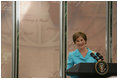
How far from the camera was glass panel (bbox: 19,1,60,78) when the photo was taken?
548 centimetres

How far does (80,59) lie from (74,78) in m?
0.90

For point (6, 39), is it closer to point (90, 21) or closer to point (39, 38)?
point (39, 38)

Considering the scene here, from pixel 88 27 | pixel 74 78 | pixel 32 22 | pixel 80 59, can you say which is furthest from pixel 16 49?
pixel 74 78

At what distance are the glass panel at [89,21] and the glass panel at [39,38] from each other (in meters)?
0.32

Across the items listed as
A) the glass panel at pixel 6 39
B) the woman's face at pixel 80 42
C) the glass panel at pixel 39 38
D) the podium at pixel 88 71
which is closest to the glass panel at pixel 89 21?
the glass panel at pixel 39 38

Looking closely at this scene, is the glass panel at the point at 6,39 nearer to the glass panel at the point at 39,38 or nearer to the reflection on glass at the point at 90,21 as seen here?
the glass panel at the point at 39,38

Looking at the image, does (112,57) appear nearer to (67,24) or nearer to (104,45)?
(104,45)

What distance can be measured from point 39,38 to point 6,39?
2.26 feet

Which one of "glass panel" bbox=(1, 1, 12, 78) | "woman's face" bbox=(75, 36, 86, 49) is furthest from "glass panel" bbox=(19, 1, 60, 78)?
"woman's face" bbox=(75, 36, 86, 49)

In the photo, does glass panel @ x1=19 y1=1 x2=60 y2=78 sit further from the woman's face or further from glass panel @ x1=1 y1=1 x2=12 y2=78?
the woman's face

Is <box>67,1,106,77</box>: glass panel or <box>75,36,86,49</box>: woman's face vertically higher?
<box>67,1,106,77</box>: glass panel

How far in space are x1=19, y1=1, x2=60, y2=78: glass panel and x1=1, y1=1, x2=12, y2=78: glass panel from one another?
229mm

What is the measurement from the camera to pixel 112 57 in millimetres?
5863

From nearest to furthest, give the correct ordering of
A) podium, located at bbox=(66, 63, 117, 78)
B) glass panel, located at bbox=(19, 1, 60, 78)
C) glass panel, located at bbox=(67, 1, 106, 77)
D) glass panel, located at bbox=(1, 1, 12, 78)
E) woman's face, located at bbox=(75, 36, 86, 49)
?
Answer: podium, located at bbox=(66, 63, 117, 78) → woman's face, located at bbox=(75, 36, 86, 49) → glass panel, located at bbox=(1, 1, 12, 78) → glass panel, located at bbox=(19, 1, 60, 78) → glass panel, located at bbox=(67, 1, 106, 77)
